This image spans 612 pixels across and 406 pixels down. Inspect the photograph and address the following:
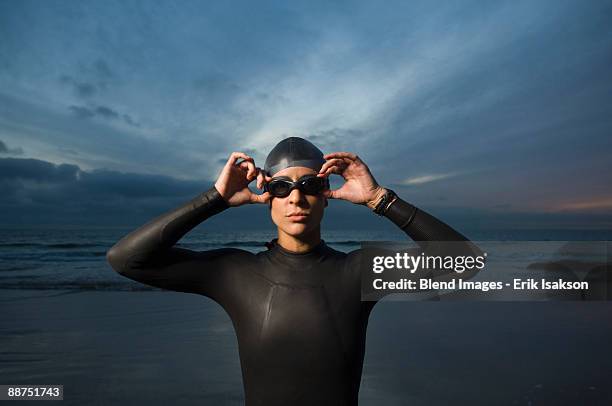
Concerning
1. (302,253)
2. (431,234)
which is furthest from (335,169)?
(431,234)

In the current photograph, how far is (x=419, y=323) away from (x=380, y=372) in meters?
2.89

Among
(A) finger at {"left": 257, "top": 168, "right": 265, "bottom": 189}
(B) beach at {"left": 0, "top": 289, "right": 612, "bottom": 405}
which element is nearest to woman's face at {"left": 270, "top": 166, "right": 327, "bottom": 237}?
(A) finger at {"left": 257, "top": 168, "right": 265, "bottom": 189}

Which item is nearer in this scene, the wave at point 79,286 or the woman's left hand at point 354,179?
the woman's left hand at point 354,179

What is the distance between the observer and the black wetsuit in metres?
2.49

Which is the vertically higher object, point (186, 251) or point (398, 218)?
point (398, 218)

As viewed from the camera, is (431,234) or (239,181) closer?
(431,234)

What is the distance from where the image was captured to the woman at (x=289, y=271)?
2.50 metres

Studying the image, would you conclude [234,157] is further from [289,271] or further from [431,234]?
[431,234]

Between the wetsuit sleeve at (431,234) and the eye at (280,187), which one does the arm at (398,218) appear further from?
the eye at (280,187)

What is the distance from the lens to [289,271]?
2.70m

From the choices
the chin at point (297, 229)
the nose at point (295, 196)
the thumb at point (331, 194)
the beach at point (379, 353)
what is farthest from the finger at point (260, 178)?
the beach at point (379, 353)

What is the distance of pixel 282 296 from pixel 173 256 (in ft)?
2.75

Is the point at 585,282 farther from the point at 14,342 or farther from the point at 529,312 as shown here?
the point at 14,342

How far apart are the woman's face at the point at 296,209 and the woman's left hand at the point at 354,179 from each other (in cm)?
13
